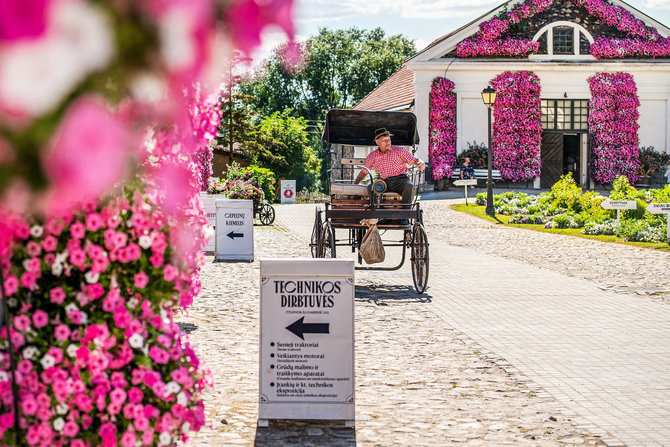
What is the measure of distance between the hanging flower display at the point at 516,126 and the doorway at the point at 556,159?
1.17m

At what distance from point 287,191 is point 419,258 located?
33.2m

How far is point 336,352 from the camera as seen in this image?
5.63 meters

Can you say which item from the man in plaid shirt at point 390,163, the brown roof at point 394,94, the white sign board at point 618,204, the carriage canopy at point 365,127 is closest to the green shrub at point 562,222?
the white sign board at point 618,204

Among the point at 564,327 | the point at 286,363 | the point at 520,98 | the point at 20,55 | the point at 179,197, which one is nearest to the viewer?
the point at 20,55

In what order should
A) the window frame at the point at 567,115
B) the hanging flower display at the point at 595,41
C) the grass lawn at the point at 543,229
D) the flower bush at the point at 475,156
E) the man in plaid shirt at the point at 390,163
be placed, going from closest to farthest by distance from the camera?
the man in plaid shirt at the point at 390,163 < the grass lawn at the point at 543,229 < the flower bush at the point at 475,156 < the hanging flower display at the point at 595,41 < the window frame at the point at 567,115

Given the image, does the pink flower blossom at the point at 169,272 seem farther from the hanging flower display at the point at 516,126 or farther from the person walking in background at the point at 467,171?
the hanging flower display at the point at 516,126

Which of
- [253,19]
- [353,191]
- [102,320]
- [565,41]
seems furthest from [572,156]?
[253,19]

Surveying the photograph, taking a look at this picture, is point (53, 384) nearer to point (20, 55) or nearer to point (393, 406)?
point (20, 55)

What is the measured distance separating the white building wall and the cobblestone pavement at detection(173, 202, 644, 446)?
3011 cm

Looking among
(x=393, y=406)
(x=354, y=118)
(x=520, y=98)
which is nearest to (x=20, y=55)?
(x=393, y=406)

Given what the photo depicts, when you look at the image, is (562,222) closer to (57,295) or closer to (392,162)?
(392,162)

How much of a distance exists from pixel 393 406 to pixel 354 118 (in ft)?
35.9

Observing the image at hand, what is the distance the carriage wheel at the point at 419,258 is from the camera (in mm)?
11609

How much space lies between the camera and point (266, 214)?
2767 cm
